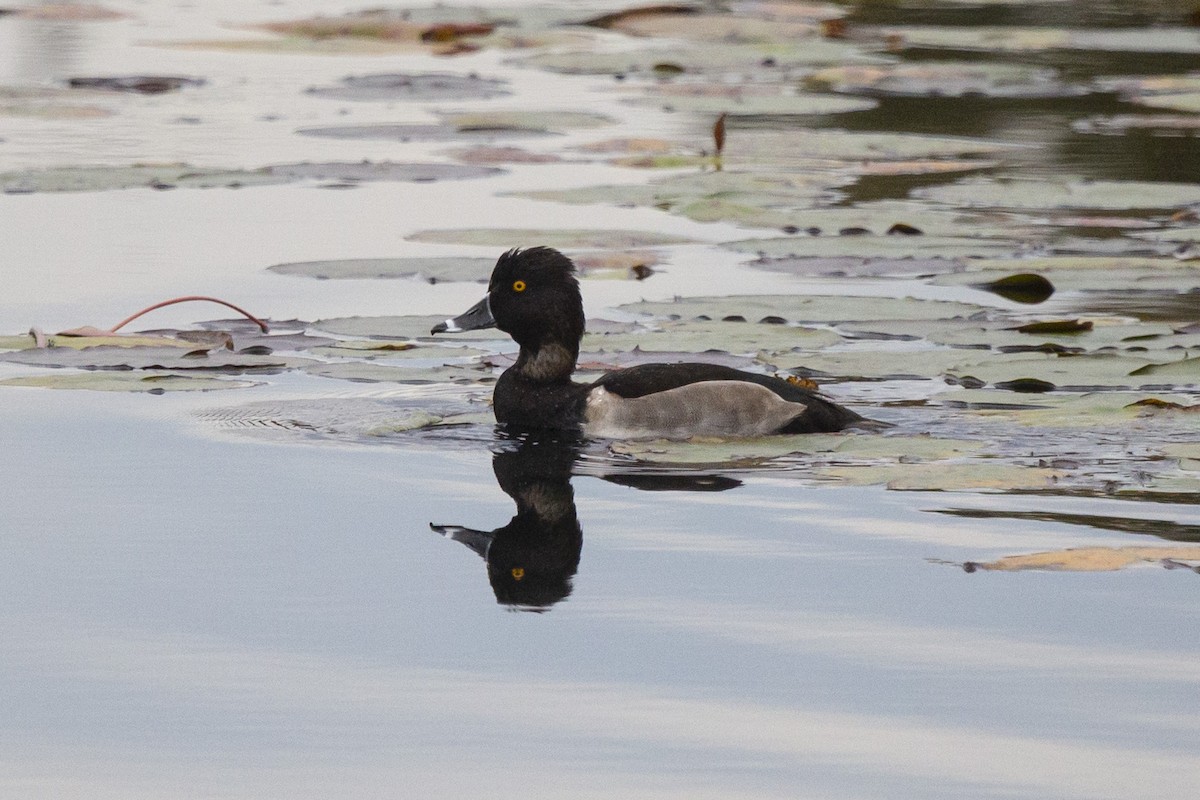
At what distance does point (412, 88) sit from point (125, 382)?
11160 millimetres

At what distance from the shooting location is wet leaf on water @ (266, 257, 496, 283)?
9406 mm

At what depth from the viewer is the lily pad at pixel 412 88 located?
17.7m

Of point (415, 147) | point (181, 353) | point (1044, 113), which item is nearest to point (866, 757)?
point (181, 353)

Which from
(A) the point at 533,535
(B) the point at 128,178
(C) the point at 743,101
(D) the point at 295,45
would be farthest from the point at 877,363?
(D) the point at 295,45

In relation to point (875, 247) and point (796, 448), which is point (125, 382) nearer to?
point (796, 448)

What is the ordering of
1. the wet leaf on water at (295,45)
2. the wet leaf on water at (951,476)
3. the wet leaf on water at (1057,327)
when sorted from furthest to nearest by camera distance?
1. the wet leaf on water at (295,45)
2. the wet leaf on water at (1057,327)
3. the wet leaf on water at (951,476)

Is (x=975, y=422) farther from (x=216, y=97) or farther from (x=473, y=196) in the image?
(x=216, y=97)

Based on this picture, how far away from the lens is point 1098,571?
5375 millimetres

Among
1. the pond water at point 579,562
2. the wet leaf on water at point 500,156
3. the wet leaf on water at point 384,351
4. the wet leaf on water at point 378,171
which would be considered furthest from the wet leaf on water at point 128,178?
the wet leaf on water at point 384,351

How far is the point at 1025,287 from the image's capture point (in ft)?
30.4

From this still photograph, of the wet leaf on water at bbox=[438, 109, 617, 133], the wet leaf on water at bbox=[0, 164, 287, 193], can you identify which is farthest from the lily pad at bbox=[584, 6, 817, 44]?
the wet leaf on water at bbox=[0, 164, 287, 193]

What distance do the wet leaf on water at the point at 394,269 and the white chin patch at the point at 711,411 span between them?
2352mm

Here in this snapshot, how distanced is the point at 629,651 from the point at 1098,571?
4.44ft

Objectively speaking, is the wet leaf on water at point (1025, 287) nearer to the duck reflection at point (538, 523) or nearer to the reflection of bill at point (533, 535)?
the duck reflection at point (538, 523)
